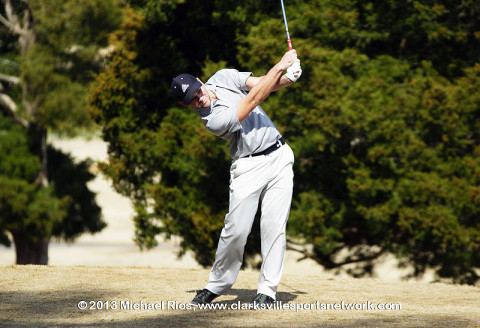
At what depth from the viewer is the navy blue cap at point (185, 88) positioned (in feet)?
17.6

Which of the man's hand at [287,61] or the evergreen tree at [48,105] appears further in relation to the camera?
the evergreen tree at [48,105]

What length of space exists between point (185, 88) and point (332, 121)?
21.9 ft

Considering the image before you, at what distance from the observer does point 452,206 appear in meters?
12.0

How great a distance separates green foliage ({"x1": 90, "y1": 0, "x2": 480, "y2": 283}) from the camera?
11.9 metres

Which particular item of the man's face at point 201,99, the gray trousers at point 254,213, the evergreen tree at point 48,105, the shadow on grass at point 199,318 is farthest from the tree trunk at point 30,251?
the man's face at point 201,99

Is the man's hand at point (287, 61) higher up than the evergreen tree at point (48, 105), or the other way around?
the man's hand at point (287, 61)

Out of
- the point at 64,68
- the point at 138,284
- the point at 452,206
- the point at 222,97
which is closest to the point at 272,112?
the point at 452,206

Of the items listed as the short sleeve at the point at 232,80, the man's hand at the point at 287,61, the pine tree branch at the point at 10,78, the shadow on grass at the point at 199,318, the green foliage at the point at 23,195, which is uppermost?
the man's hand at the point at 287,61

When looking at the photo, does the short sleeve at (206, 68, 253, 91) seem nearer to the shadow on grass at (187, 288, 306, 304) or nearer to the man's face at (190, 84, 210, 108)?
the man's face at (190, 84, 210, 108)

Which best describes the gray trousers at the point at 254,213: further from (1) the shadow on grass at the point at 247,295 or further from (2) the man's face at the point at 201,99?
(2) the man's face at the point at 201,99

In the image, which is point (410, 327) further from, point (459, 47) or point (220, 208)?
point (459, 47)

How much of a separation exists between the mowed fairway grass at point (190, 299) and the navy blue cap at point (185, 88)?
1.60 metres

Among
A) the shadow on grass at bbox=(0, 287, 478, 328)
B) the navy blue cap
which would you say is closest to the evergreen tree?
the shadow on grass at bbox=(0, 287, 478, 328)

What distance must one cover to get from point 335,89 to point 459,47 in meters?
2.86
